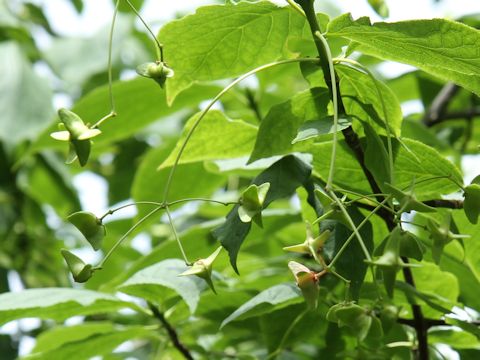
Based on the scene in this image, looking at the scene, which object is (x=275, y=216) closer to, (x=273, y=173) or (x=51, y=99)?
(x=273, y=173)

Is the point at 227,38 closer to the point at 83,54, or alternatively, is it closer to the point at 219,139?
the point at 219,139

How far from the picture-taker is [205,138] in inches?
41.1

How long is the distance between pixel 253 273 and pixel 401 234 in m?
0.71

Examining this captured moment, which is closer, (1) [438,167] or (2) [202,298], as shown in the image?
(1) [438,167]

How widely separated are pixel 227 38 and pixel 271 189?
6.4 inches

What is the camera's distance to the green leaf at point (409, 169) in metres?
0.92

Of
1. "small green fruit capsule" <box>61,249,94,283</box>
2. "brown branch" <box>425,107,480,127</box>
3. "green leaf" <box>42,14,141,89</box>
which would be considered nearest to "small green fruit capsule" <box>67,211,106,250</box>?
"small green fruit capsule" <box>61,249,94,283</box>

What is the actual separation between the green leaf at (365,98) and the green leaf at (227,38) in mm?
76

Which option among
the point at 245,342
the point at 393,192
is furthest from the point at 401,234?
the point at 245,342

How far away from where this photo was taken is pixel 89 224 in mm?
812

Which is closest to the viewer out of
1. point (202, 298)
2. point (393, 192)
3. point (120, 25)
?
point (393, 192)

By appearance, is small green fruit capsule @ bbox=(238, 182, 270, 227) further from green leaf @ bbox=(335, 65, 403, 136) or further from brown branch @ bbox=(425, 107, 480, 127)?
brown branch @ bbox=(425, 107, 480, 127)

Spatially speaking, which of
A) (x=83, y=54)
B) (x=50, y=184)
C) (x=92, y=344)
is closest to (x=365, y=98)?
(x=92, y=344)

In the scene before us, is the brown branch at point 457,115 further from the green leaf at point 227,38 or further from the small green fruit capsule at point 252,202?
the small green fruit capsule at point 252,202
